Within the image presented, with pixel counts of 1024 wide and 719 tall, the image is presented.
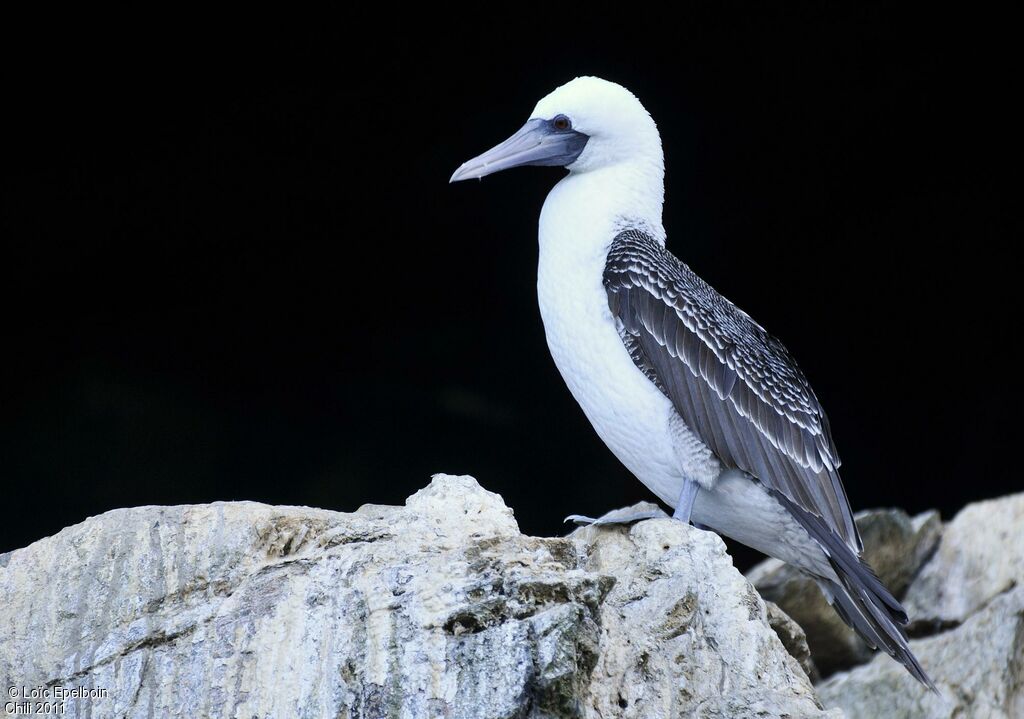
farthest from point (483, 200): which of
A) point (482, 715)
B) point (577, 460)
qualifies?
point (482, 715)

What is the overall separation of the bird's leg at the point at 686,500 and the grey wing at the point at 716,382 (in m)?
0.16

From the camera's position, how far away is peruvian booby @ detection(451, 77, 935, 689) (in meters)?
5.57

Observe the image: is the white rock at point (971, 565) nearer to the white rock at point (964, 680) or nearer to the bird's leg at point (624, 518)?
the white rock at point (964, 680)

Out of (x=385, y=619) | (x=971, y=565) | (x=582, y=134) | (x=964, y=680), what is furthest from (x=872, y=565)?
(x=385, y=619)

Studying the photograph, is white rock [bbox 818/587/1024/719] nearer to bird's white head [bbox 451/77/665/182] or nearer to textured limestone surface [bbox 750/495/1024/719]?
textured limestone surface [bbox 750/495/1024/719]

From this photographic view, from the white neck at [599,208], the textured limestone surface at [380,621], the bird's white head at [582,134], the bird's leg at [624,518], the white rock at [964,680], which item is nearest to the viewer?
the textured limestone surface at [380,621]

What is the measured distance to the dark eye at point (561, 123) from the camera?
5926 mm

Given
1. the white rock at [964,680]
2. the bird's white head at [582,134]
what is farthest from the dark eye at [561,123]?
the white rock at [964,680]

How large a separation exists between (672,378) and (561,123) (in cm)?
123

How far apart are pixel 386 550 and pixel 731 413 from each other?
217 cm

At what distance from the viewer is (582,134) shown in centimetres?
595

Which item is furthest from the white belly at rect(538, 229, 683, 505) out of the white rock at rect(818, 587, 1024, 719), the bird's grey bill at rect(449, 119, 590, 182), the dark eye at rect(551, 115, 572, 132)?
the white rock at rect(818, 587, 1024, 719)

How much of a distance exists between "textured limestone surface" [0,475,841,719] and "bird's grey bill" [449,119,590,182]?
6.57 feet

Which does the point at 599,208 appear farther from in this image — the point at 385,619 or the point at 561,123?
the point at 385,619
